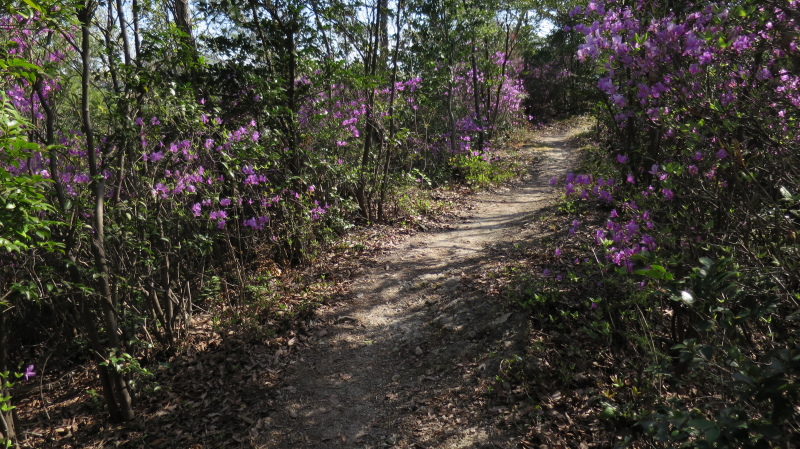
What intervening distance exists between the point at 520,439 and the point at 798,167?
237 centimetres

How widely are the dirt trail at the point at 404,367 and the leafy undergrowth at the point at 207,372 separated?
248mm

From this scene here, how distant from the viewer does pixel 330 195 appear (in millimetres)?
7070

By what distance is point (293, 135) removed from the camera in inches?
245

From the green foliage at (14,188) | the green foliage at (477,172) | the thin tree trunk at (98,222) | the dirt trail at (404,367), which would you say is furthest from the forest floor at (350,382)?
the green foliage at (477,172)

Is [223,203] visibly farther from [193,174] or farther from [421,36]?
[421,36]

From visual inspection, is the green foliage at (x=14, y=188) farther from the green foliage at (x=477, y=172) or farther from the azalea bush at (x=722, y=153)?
the green foliage at (x=477, y=172)

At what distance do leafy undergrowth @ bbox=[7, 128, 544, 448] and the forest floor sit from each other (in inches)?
0.6

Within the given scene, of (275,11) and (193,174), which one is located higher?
(275,11)

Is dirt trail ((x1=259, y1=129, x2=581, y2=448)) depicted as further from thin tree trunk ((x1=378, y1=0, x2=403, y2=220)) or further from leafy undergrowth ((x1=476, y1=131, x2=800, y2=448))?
thin tree trunk ((x1=378, y1=0, x2=403, y2=220))

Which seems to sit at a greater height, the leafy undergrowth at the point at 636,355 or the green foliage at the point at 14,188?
the green foliage at the point at 14,188

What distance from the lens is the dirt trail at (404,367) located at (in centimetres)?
350

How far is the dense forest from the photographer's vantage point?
209 centimetres

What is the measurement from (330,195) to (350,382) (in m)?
3.52

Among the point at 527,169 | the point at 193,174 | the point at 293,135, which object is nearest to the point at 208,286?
the point at 193,174
